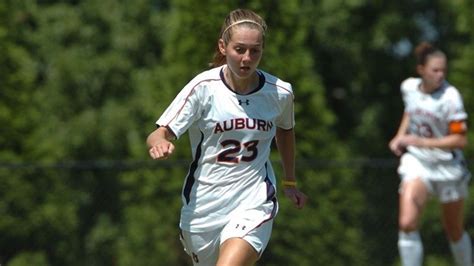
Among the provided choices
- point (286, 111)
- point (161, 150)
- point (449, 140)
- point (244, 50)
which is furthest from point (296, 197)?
point (449, 140)

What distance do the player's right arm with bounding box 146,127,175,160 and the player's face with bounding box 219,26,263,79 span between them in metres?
0.43

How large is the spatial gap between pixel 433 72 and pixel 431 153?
0.66 metres

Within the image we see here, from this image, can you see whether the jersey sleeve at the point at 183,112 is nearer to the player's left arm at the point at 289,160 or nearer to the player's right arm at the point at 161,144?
the player's right arm at the point at 161,144

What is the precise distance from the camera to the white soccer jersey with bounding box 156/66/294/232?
5.96 metres

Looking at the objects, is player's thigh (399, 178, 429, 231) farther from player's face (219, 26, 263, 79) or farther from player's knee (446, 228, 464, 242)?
player's face (219, 26, 263, 79)

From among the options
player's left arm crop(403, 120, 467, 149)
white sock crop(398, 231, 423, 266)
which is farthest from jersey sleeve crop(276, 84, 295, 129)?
white sock crop(398, 231, 423, 266)

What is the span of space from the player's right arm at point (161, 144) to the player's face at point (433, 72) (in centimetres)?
367

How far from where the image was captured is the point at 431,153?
949cm

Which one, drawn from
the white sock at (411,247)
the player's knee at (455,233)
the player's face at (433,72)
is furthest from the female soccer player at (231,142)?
the player's knee at (455,233)

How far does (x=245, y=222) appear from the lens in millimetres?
5957

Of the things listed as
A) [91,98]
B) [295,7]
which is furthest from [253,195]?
[91,98]

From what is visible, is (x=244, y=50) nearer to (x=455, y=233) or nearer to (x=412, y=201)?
(x=412, y=201)

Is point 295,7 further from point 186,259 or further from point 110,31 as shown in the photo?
point 110,31

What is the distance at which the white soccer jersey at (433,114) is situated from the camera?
922 cm
